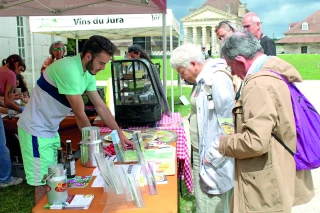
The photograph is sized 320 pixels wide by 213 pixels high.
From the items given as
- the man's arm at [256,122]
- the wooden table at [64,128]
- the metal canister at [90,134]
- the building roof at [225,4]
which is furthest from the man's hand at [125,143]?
the building roof at [225,4]

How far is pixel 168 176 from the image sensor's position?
1.93m

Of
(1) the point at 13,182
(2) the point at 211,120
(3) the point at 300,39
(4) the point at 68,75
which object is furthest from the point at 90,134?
(3) the point at 300,39

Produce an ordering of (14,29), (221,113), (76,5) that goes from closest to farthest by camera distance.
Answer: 1. (221,113)
2. (76,5)
3. (14,29)

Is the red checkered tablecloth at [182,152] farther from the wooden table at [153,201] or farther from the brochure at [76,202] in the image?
the brochure at [76,202]

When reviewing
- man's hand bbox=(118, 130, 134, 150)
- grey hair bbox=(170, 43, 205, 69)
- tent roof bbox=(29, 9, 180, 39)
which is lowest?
man's hand bbox=(118, 130, 134, 150)

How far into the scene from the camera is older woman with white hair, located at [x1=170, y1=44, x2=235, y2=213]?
2170 millimetres

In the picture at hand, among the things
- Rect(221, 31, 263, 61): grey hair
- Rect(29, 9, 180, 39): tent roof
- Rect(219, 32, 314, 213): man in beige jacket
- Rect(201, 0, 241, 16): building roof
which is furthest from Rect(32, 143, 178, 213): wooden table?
Rect(201, 0, 241, 16): building roof

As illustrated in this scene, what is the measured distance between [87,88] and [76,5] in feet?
9.17

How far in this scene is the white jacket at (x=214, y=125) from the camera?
2.16 metres

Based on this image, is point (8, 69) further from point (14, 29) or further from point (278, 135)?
point (14, 29)

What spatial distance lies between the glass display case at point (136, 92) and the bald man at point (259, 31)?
160 cm

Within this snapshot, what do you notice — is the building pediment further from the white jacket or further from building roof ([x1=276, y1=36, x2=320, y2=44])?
the white jacket

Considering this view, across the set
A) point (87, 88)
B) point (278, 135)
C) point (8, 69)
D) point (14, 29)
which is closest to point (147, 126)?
point (87, 88)

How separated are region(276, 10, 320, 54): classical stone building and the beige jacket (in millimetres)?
80648
